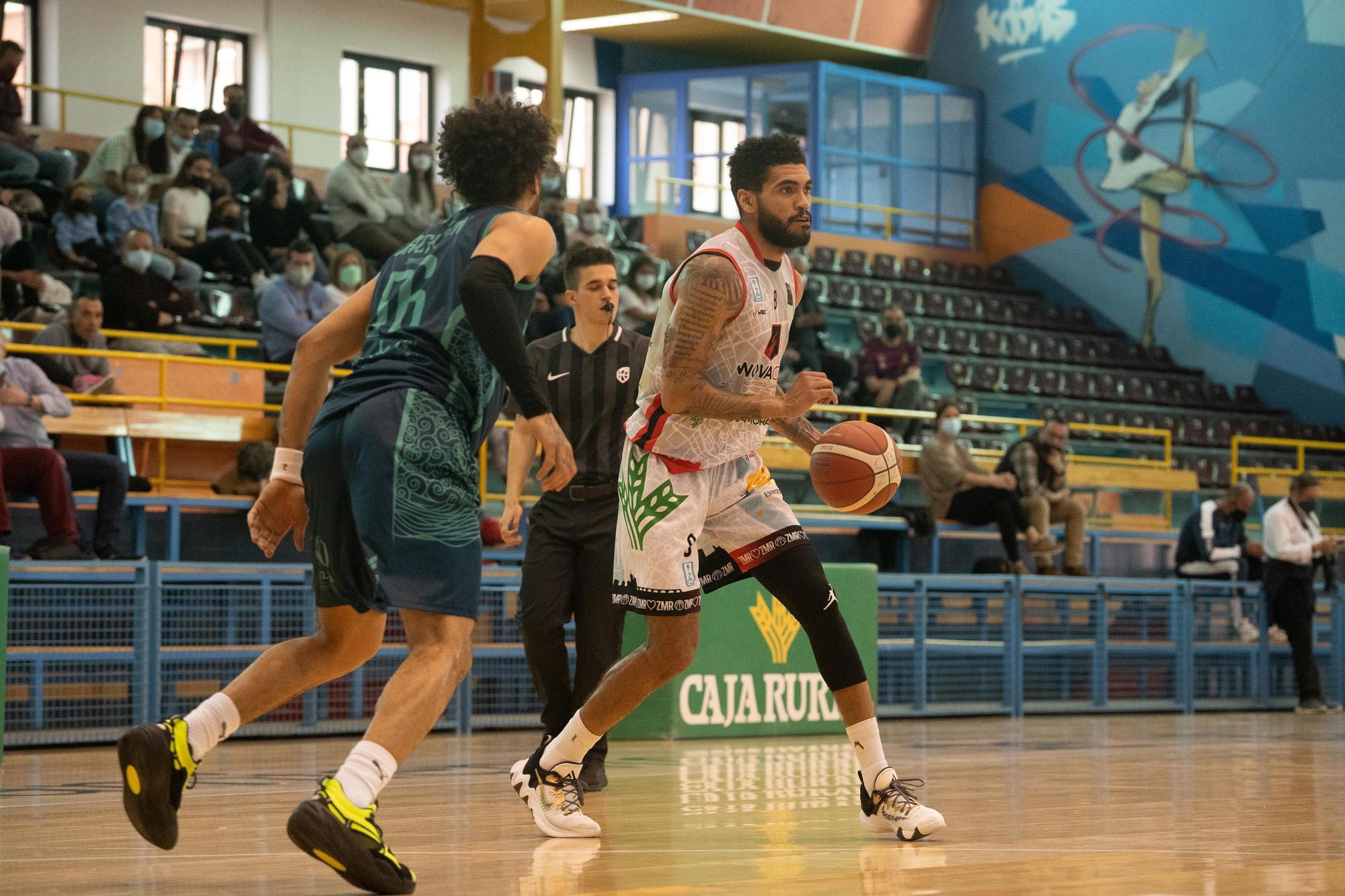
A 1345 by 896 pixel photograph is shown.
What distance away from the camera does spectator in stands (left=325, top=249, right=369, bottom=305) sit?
555 inches

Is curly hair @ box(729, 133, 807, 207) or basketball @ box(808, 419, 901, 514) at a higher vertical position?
curly hair @ box(729, 133, 807, 207)

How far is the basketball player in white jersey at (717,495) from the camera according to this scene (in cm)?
518

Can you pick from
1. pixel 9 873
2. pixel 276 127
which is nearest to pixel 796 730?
pixel 9 873

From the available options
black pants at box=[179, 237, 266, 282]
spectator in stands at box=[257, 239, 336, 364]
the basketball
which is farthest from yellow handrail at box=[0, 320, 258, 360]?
the basketball

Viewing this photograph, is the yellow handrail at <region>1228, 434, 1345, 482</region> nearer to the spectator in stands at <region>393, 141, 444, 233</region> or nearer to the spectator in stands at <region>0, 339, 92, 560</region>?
the spectator in stands at <region>393, 141, 444, 233</region>

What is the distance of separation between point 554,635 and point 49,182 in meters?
10.8

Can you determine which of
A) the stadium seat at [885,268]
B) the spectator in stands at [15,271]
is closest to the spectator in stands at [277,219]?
the spectator in stands at [15,271]

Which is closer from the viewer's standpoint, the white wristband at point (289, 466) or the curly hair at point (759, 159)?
the white wristband at point (289, 466)

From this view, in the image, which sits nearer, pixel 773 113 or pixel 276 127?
pixel 276 127

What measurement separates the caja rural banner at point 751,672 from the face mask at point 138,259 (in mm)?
6000

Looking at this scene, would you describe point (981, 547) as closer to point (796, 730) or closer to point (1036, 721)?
point (1036, 721)

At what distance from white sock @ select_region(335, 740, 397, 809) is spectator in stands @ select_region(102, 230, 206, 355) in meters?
9.86

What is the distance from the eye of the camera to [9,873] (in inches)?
171

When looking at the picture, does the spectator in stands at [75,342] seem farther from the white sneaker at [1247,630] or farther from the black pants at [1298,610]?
the black pants at [1298,610]
